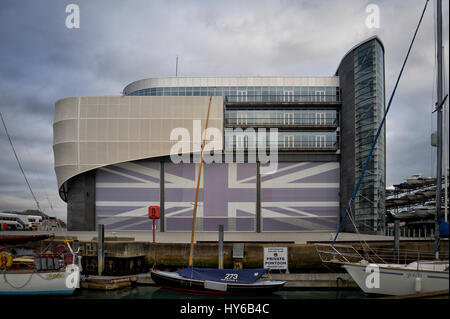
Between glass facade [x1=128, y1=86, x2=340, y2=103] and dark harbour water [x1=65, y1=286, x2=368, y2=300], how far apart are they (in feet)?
83.2

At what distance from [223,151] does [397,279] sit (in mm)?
25120

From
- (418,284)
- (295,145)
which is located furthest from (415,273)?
(295,145)

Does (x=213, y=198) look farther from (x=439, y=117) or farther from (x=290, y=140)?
(x=439, y=117)

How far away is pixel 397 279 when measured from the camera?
623 inches

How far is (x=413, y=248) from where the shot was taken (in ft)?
75.0

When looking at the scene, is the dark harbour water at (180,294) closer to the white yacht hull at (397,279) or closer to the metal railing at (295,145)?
the white yacht hull at (397,279)

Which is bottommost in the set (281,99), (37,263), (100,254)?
(100,254)

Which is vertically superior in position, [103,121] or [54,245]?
[103,121]

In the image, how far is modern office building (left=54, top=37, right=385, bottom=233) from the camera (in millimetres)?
37000

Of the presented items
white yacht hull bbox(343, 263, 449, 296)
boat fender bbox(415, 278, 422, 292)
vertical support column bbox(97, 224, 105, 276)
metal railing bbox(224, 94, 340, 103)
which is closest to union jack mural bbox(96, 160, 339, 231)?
metal railing bbox(224, 94, 340, 103)
